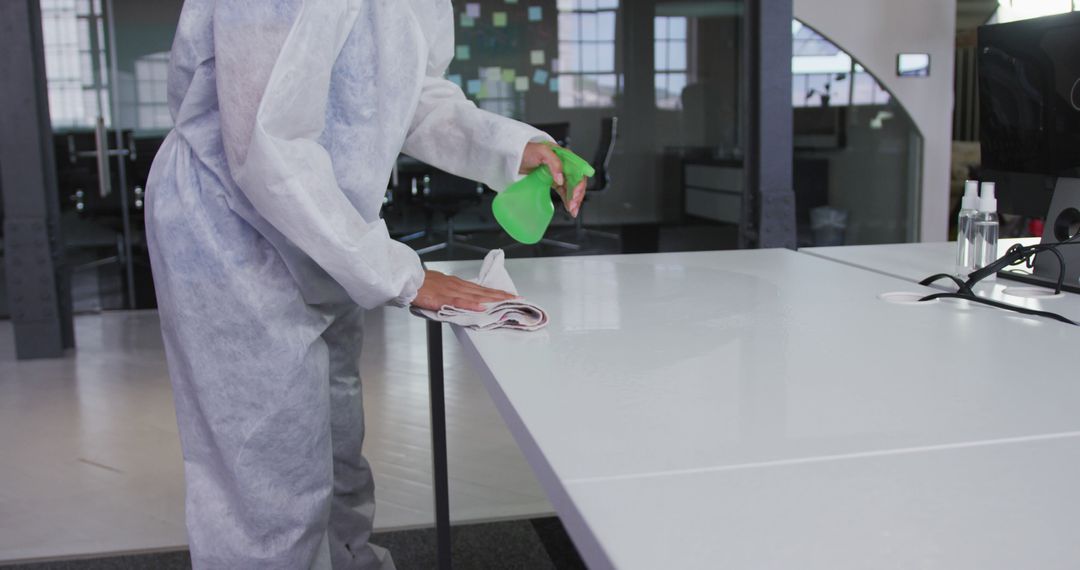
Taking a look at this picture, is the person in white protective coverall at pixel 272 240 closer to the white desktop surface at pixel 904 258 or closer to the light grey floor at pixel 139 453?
the white desktop surface at pixel 904 258

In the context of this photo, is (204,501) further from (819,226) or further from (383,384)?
(819,226)

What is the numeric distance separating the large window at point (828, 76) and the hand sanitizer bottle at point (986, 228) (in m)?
3.67

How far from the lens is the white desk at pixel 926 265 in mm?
1532

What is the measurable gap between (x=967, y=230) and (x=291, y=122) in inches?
50.7

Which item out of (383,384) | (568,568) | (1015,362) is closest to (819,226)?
(383,384)

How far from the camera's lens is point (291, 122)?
1219 millimetres

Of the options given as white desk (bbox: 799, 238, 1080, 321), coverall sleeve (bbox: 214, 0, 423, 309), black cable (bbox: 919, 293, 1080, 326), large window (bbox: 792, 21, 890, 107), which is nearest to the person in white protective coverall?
coverall sleeve (bbox: 214, 0, 423, 309)

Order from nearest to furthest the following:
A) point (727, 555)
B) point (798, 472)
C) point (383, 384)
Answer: point (727, 555) < point (798, 472) < point (383, 384)

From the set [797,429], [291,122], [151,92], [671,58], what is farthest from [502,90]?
[797,429]

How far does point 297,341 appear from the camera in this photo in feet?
4.51

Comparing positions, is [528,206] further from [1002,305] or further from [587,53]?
[587,53]

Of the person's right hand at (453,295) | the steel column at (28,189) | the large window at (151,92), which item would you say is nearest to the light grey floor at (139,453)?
the steel column at (28,189)

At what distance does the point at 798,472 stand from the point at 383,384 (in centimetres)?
306

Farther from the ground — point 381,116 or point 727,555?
point 381,116
